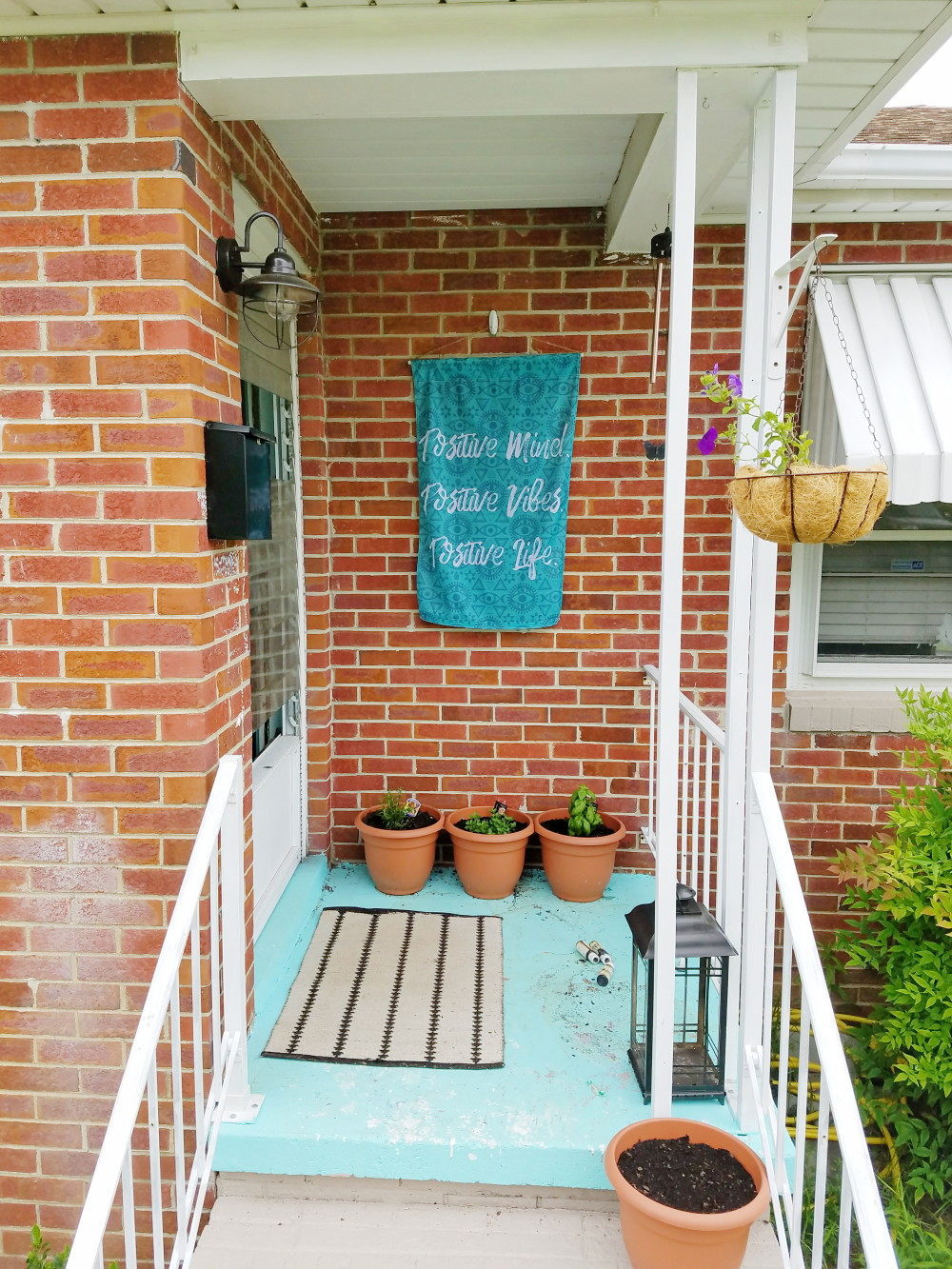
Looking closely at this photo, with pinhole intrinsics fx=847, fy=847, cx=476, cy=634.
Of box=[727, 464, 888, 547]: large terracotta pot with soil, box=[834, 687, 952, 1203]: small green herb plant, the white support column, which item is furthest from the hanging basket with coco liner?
box=[834, 687, 952, 1203]: small green herb plant

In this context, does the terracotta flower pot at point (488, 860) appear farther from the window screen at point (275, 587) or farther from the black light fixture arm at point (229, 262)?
the black light fixture arm at point (229, 262)

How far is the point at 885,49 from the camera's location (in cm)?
209

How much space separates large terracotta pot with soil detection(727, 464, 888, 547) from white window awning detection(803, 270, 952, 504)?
1192 mm

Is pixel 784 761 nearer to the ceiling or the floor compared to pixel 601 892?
nearer to the ceiling

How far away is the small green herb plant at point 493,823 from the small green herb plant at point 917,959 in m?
1.19

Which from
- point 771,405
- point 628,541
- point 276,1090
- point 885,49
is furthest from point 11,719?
point 885,49

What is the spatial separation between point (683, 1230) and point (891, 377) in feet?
8.54

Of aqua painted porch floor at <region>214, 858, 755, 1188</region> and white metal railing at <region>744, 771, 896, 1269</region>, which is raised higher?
white metal railing at <region>744, 771, 896, 1269</region>

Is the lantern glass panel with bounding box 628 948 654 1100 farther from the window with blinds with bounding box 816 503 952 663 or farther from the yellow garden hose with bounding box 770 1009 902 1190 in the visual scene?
the window with blinds with bounding box 816 503 952 663

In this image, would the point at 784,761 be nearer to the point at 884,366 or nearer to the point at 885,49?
the point at 884,366

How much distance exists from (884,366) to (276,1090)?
296 cm

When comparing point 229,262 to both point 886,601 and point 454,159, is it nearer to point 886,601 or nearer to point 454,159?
point 454,159

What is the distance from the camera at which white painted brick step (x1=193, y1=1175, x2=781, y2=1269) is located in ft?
6.23

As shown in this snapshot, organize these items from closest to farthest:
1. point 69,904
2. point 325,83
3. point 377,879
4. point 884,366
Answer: point 325,83
point 69,904
point 884,366
point 377,879
